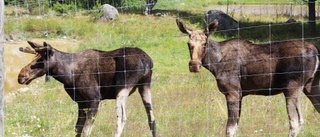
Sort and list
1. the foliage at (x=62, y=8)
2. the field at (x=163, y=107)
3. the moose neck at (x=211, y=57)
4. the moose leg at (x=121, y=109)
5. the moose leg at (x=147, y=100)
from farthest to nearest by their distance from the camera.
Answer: the foliage at (x=62, y=8), the field at (x=163, y=107), the moose leg at (x=147, y=100), the moose leg at (x=121, y=109), the moose neck at (x=211, y=57)

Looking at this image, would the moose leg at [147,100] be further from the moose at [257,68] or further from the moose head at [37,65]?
the moose head at [37,65]

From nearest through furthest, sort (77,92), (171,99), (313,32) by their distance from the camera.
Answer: (77,92) < (171,99) < (313,32)

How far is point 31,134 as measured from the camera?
11.5m

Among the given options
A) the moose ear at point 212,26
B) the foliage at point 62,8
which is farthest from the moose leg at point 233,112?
the foliage at point 62,8

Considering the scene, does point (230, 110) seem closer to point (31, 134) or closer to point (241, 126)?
point (241, 126)

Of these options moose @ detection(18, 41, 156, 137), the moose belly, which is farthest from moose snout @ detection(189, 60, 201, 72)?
moose @ detection(18, 41, 156, 137)

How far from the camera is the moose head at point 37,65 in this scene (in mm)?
11156

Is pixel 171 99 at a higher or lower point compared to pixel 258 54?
lower

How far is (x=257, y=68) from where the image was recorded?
34.0 ft

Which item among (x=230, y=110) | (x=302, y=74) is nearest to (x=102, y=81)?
(x=230, y=110)

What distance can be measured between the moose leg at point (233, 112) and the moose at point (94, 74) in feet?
4.50

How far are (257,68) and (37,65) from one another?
3479 mm

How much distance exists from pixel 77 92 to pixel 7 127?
66.3 inches

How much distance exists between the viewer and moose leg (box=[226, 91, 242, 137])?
10.1m
